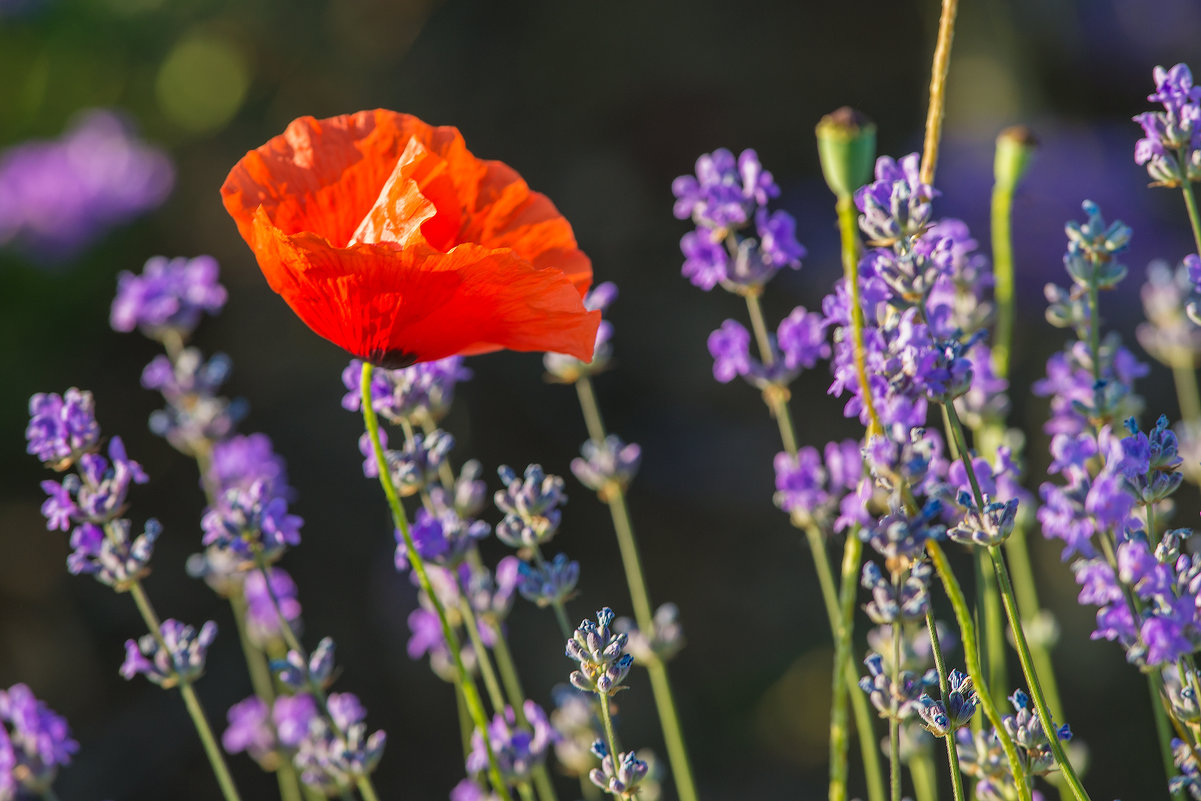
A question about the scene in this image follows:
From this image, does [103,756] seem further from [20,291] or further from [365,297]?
[365,297]

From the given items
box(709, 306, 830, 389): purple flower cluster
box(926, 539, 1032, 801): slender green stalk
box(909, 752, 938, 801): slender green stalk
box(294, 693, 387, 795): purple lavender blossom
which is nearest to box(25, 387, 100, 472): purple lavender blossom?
box(294, 693, 387, 795): purple lavender blossom

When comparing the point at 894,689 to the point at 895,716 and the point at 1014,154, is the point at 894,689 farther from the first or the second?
the point at 1014,154

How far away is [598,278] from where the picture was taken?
296 centimetres

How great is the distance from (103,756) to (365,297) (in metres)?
2.16

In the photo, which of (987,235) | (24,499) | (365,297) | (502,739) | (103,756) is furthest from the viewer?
(987,235)

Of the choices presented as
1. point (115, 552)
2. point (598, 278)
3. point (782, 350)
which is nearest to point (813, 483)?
point (782, 350)

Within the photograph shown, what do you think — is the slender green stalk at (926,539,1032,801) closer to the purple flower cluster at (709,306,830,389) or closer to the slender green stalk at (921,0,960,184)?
the slender green stalk at (921,0,960,184)

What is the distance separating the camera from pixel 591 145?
312cm

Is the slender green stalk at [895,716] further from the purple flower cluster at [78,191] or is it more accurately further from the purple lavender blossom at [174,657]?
the purple flower cluster at [78,191]

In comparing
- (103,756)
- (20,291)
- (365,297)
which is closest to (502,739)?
(365,297)

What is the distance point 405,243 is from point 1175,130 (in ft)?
1.62

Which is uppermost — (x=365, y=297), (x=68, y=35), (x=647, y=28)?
(x=68, y=35)

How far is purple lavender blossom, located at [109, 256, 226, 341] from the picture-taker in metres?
1.20

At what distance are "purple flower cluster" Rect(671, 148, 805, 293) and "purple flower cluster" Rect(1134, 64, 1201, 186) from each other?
27 cm
